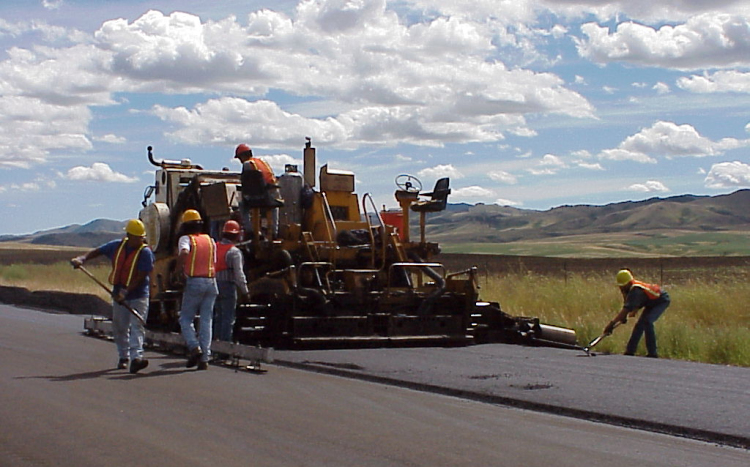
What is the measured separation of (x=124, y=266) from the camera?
37.6 ft

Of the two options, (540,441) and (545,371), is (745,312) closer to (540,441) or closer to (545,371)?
(545,371)

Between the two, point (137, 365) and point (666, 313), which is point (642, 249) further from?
point (137, 365)

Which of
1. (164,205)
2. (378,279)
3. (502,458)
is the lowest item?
(502,458)

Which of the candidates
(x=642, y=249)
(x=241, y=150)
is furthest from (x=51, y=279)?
(x=642, y=249)

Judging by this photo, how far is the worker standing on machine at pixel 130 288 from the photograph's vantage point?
37.3ft

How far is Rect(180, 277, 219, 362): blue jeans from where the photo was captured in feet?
38.6

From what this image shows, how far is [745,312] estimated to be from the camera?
19.3 metres

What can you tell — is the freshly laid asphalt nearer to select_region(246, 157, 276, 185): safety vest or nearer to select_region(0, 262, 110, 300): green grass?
select_region(246, 157, 276, 185): safety vest

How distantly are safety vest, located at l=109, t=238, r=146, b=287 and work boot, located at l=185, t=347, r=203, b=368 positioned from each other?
1056 mm

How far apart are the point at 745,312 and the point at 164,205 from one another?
10781 millimetres

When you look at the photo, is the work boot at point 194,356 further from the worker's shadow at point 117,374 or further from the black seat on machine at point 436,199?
the black seat on machine at point 436,199

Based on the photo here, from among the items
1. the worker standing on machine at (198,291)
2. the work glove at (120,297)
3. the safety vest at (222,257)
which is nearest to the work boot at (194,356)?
the worker standing on machine at (198,291)

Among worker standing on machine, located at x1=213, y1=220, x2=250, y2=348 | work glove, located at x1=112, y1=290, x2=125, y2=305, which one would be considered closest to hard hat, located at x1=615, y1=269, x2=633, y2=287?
worker standing on machine, located at x1=213, y1=220, x2=250, y2=348

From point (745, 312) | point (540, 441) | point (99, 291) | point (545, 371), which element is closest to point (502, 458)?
point (540, 441)
